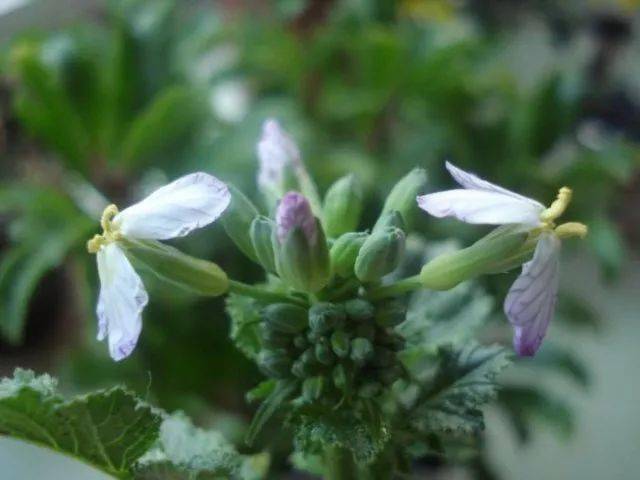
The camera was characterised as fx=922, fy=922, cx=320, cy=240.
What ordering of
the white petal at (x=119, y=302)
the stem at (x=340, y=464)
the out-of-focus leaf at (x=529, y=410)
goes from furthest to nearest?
the out-of-focus leaf at (x=529, y=410)
the stem at (x=340, y=464)
the white petal at (x=119, y=302)

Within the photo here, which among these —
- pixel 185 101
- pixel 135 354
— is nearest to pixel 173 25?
pixel 185 101

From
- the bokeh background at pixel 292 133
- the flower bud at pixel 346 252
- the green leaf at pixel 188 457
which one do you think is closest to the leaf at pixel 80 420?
the green leaf at pixel 188 457

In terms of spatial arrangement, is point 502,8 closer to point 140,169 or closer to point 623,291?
point 623,291

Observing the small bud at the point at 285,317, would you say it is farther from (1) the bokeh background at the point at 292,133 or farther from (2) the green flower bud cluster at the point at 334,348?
(1) the bokeh background at the point at 292,133

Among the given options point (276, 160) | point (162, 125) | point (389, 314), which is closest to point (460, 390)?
point (389, 314)

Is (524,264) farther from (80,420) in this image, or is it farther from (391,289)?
(80,420)

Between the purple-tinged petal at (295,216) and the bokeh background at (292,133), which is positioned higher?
the purple-tinged petal at (295,216)

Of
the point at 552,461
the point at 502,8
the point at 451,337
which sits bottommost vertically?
the point at 552,461
